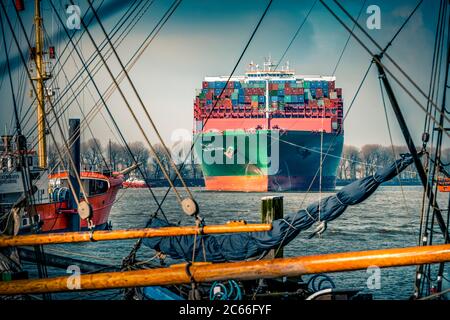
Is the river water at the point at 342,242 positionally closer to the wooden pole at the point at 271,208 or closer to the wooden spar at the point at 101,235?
the wooden pole at the point at 271,208

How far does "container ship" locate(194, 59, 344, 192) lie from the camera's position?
180 feet

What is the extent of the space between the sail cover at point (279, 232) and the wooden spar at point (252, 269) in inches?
128

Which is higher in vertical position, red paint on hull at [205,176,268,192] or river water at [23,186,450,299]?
red paint on hull at [205,176,268,192]

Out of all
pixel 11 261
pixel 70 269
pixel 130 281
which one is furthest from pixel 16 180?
pixel 130 281

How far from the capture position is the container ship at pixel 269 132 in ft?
180

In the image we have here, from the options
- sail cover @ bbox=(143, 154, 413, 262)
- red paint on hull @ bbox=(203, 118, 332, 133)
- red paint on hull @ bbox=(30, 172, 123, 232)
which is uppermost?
red paint on hull @ bbox=(203, 118, 332, 133)

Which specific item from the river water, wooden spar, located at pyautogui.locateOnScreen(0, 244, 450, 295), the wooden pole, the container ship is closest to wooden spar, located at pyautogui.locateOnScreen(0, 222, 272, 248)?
wooden spar, located at pyautogui.locateOnScreen(0, 244, 450, 295)

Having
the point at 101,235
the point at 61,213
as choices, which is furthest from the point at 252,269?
the point at 61,213

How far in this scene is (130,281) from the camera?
6.00m

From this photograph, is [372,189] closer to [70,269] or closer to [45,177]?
[70,269]

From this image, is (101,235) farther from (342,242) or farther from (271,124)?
(271,124)

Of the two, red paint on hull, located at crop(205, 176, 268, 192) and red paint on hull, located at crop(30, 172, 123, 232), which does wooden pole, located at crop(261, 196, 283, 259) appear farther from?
red paint on hull, located at crop(205, 176, 268, 192)

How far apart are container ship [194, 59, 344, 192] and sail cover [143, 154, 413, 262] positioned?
40787 mm
